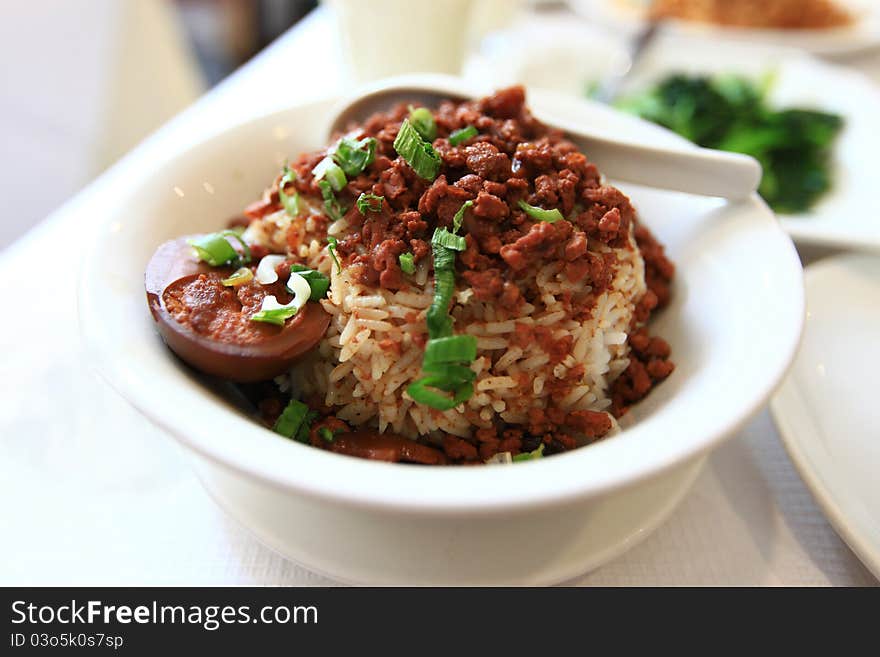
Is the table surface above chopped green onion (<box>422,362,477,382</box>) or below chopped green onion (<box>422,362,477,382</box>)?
below

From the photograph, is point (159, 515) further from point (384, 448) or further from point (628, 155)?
point (628, 155)

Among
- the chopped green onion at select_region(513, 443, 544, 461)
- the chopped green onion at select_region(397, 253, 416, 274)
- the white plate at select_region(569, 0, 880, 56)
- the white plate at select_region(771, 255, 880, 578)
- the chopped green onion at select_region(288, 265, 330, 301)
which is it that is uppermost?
the chopped green onion at select_region(397, 253, 416, 274)

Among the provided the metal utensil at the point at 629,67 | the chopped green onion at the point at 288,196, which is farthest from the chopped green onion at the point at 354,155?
the metal utensil at the point at 629,67

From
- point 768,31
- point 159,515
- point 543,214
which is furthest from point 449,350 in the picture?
point 768,31

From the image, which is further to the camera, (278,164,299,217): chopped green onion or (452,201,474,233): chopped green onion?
(278,164,299,217): chopped green onion

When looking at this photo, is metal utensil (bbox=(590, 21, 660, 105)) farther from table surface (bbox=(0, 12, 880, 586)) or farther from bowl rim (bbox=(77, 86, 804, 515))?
bowl rim (bbox=(77, 86, 804, 515))

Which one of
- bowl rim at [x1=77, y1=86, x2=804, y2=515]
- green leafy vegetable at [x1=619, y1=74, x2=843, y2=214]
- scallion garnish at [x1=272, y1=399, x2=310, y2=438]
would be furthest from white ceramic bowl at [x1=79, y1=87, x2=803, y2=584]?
green leafy vegetable at [x1=619, y1=74, x2=843, y2=214]
